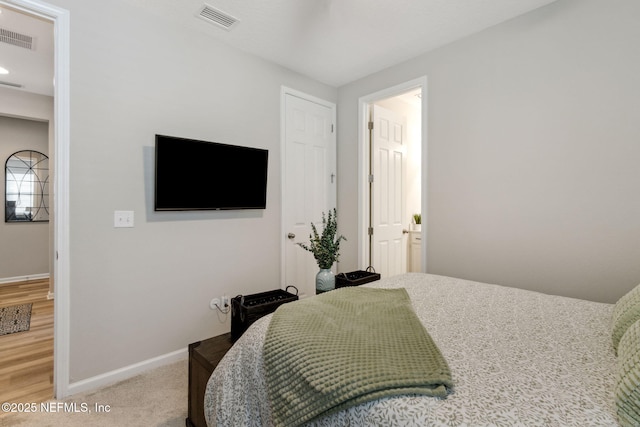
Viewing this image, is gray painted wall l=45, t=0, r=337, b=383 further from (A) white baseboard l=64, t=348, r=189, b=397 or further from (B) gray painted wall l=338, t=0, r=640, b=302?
(B) gray painted wall l=338, t=0, r=640, b=302

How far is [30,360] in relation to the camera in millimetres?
2350

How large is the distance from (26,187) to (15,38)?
3105mm

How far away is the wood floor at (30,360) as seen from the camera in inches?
76.2

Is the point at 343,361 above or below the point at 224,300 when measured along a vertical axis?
above

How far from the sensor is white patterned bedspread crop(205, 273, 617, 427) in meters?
0.74

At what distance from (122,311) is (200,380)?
990 millimetres

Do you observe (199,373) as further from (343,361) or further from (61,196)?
(61,196)

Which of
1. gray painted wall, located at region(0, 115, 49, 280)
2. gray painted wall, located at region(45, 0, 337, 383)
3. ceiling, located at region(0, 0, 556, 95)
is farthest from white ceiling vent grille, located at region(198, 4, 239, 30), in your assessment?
gray painted wall, located at region(0, 115, 49, 280)

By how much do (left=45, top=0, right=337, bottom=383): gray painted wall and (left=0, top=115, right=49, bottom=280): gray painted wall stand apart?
4.02 m

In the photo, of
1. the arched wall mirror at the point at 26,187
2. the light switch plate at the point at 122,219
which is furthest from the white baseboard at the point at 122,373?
the arched wall mirror at the point at 26,187

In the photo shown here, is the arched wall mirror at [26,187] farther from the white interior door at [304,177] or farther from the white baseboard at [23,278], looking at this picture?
the white interior door at [304,177]

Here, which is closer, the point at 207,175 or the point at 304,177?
the point at 207,175

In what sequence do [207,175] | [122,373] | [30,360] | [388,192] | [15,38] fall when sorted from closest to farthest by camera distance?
[122,373] → [30,360] → [207,175] → [15,38] → [388,192]

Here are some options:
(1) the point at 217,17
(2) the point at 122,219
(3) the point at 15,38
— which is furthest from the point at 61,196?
(3) the point at 15,38
